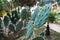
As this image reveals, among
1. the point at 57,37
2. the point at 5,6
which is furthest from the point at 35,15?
the point at 57,37

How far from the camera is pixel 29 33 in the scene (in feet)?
1.58

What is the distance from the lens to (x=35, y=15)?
1.64ft

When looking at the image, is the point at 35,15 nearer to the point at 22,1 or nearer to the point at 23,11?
the point at 23,11

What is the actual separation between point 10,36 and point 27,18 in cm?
9

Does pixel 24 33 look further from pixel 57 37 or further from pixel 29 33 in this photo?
pixel 57 37

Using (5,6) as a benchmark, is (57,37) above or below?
below

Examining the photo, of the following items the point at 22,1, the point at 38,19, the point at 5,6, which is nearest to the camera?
the point at 38,19

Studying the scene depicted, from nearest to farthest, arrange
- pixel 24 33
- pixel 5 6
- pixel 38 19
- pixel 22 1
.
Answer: pixel 38 19 < pixel 24 33 < pixel 5 6 < pixel 22 1

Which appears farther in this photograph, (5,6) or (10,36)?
(5,6)

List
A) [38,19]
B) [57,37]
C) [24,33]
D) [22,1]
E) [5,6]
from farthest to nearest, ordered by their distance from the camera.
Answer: [57,37]
[22,1]
[5,6]
[24,33]
[38,19]

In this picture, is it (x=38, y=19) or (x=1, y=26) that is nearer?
(x=38, y=19)

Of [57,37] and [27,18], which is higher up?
[27,18]

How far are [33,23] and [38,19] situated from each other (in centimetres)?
3

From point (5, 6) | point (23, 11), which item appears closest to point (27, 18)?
point (23, 11)
